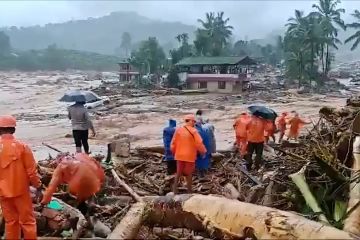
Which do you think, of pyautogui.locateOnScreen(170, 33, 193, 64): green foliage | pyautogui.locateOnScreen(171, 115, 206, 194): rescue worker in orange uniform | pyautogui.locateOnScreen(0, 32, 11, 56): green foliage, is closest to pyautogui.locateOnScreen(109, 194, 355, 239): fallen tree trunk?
pyautogui.locateOnScreen(171, 115, 206, 194): rescue worker in orange uniform

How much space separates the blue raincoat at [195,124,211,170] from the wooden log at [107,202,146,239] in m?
3.46

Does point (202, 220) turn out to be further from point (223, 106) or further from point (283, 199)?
point (223, 106)

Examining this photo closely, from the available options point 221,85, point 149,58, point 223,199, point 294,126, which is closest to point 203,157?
point 223,199

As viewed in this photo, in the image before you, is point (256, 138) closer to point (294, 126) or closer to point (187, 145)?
point (187, 145)

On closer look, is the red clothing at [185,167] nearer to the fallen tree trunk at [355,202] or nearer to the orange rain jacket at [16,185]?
the fallen tree trunk at [355,202]

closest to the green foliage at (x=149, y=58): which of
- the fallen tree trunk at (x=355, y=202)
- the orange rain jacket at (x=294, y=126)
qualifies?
the orange rain jacket at (x=294, y=126)

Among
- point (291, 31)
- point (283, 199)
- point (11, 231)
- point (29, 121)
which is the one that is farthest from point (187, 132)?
point (291, 31)

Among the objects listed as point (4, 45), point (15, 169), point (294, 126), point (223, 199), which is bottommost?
point (294, 126)

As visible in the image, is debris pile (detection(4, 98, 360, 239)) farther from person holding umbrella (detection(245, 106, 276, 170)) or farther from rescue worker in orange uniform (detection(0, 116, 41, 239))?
person holding umbrella (detection(245, 106, 276, 170))

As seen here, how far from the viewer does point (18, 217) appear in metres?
5.37

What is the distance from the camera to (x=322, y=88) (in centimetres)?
5503

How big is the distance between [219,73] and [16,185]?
47.4 meters

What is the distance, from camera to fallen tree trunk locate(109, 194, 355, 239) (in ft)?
15.9

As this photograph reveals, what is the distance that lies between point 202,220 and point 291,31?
57.2 metres
